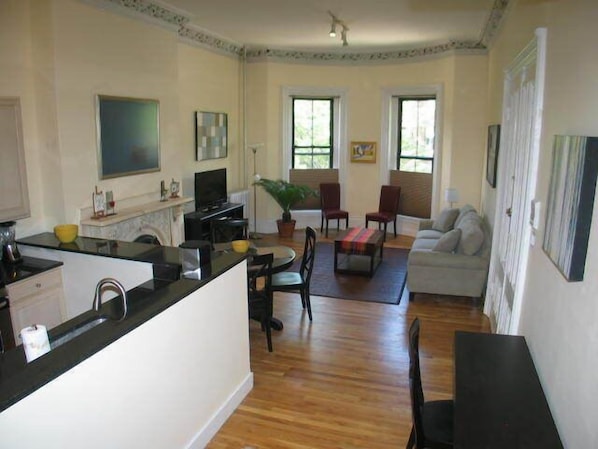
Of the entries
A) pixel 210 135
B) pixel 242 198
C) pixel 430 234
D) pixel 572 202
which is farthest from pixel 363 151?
pixel 572 202

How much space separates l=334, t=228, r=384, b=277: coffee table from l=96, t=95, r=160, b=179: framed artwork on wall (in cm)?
265

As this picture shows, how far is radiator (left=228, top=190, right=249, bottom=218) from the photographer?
878 centimetres

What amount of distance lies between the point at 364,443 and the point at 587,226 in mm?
2043

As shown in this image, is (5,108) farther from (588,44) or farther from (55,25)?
(588,44)

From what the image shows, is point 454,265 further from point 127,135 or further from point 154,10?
point 154,10

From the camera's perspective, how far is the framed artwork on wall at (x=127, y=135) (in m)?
5.31

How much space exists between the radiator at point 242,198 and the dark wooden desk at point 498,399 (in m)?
6.16

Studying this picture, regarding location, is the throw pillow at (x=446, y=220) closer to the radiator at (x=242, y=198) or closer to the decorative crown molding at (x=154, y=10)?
the radiator at (x=242, y=198)

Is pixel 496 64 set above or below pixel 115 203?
above

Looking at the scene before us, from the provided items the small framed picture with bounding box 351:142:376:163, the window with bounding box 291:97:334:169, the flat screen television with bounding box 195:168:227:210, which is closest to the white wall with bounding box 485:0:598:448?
the flat screen television with bounding box 195:168:227:210

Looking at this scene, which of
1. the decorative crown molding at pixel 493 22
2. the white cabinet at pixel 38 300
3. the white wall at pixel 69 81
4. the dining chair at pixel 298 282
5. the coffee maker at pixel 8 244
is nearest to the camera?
the white cabinet at pixel 38 300

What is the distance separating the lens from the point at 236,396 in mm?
3734

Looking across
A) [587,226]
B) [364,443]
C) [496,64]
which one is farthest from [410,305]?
[587,226]

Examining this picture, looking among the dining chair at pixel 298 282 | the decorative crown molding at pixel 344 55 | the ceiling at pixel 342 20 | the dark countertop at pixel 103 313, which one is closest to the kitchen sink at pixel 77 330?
the dark countertop at pixel 103 313
